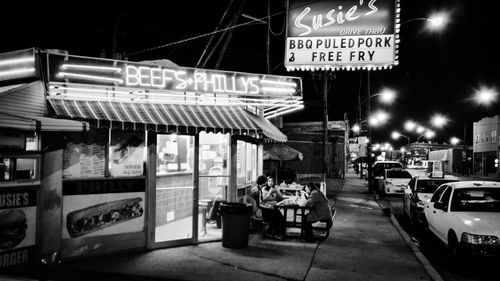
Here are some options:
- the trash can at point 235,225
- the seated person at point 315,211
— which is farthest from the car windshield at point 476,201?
the trash can at point 235,225

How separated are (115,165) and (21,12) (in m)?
15.6

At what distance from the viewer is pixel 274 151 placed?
18.2m

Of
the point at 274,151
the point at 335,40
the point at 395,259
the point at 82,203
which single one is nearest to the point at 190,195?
the point at 82,203

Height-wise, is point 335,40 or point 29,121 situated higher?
point 335,40

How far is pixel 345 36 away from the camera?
33.6ft

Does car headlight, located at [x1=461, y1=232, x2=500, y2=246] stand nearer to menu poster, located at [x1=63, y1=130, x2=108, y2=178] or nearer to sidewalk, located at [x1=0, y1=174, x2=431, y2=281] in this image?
sidewalk, located at [x1=0, y1=174, x2=431, y2=281]

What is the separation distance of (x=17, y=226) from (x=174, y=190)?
3186 mm

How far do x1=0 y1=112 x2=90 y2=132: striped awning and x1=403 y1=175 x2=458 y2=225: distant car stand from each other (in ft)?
29.7

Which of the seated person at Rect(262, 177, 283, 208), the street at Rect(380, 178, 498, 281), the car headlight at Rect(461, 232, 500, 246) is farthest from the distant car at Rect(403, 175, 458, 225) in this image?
the seated person at Rect(262, 177, 283, 208)

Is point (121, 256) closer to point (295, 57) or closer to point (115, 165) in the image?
point (115, 165)

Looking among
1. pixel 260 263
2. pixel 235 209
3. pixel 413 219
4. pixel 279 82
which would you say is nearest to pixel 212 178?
pixel 235 209

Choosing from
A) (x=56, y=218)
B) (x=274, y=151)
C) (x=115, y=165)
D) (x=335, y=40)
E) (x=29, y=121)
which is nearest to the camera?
(x=29, y=121)

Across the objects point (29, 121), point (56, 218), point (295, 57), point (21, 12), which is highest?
point (21, 12)

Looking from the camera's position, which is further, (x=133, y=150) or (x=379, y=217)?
(x=379, y=217)
